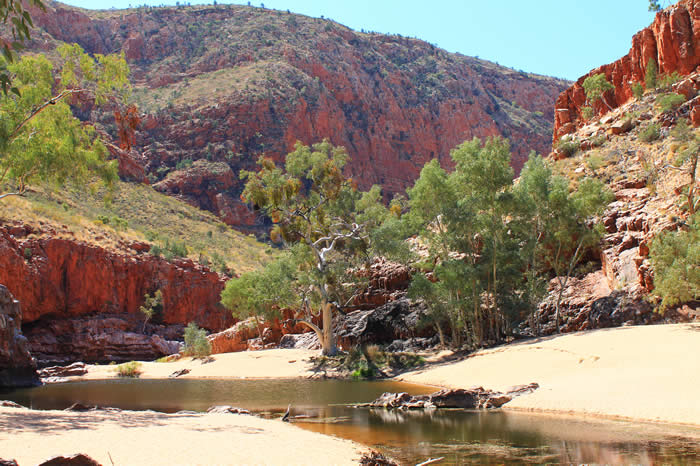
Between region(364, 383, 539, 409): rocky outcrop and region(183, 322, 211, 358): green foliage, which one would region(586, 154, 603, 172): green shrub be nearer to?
region(364, 383, 539, 409): rocky outcrop

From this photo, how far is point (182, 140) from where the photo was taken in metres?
90.1

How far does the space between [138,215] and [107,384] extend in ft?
135

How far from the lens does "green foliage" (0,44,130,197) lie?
1681cm

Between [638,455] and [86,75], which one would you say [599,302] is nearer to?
[638,455]

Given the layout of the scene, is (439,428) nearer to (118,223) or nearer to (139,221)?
(118,223)

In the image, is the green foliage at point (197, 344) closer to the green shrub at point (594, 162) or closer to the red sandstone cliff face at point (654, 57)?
the green shrub at point (594, 162)

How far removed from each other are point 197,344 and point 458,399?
2524 centimetres

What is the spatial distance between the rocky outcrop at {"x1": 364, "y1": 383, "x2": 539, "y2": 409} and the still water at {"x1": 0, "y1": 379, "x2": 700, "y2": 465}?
2.18ft

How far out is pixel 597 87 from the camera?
4666 centimetres

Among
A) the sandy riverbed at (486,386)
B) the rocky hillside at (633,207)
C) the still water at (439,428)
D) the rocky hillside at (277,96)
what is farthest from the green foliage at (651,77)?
the rocky hillside at (277,96)

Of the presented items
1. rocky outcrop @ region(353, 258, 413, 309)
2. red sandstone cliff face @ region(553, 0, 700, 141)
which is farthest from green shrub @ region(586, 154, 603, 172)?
rocky outcrop @ region(353, 258, 413, 309)

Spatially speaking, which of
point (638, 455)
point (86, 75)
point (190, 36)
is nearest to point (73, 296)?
point (86, 75)

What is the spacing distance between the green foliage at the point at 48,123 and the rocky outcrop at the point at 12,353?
11.7 meters

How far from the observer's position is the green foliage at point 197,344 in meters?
37.2
